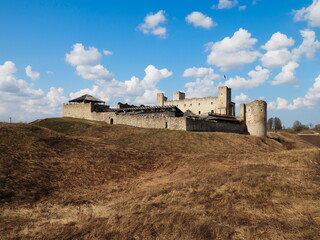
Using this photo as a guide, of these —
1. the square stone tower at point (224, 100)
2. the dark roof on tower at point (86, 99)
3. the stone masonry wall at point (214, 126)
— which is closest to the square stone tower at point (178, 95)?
the square stone tower at point (224, 100)

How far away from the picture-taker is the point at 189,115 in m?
50.8

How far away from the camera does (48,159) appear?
17.9 meters

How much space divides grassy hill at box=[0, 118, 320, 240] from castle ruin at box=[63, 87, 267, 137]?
18.2m

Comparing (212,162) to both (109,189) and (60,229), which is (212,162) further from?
(60,229)

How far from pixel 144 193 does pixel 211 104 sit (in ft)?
172

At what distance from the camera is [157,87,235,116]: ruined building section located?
59.1 meters

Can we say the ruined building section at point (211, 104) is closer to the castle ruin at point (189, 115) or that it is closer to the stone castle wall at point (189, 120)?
the castle ruin at point (189, 115)

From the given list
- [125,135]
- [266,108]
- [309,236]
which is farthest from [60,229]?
[266,108]

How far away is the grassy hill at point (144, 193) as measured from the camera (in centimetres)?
856

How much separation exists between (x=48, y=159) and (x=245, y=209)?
48.0ft

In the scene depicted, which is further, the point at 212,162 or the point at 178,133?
the point at 178,133

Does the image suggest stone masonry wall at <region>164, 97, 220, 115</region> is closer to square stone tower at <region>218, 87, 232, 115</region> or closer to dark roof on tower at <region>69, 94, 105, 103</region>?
square stone tower at <region>218, 87, 232, 115</region>

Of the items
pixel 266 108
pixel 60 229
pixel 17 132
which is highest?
pixel 266 108

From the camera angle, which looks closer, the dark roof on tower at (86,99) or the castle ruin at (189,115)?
the castle ruin at (189,115)
